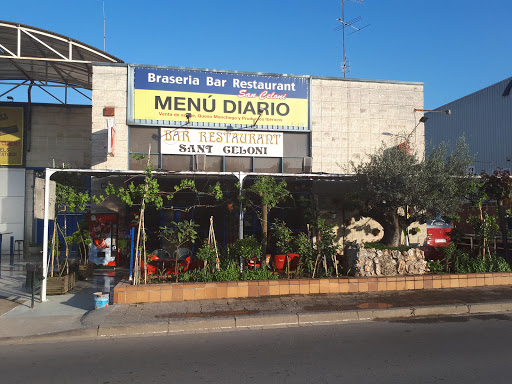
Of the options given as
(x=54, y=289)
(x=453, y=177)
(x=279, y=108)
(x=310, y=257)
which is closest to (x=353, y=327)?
(x=310, y=257)

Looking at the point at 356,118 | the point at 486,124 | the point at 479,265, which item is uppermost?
the point at 486,124

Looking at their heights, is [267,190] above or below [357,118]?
below

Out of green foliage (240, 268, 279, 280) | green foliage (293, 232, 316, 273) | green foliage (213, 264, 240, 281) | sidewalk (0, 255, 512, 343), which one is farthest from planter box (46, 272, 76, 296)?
green foliage (293, 232, 316, 273)

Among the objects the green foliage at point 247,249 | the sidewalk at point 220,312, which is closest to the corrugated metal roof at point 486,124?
the sidewalk at point 220,312

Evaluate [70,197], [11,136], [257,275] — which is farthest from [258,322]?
[11,136]

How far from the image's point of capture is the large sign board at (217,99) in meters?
13.1

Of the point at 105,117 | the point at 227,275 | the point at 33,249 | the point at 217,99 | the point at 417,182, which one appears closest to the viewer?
the point at 227,275

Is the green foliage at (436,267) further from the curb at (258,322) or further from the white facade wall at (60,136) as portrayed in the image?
the white facade wall at (60,136)

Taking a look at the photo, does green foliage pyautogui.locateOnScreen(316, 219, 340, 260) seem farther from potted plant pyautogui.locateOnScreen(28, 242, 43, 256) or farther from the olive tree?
potted plant pyautogui.locateOnScreen(28, 242, 43, 256)

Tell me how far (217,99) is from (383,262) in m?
7.75

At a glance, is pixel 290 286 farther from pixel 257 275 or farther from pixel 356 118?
pixel 356 118

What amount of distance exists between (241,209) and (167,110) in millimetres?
5328

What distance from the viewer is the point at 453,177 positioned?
965 cm

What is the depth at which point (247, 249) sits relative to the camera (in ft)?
30.7
